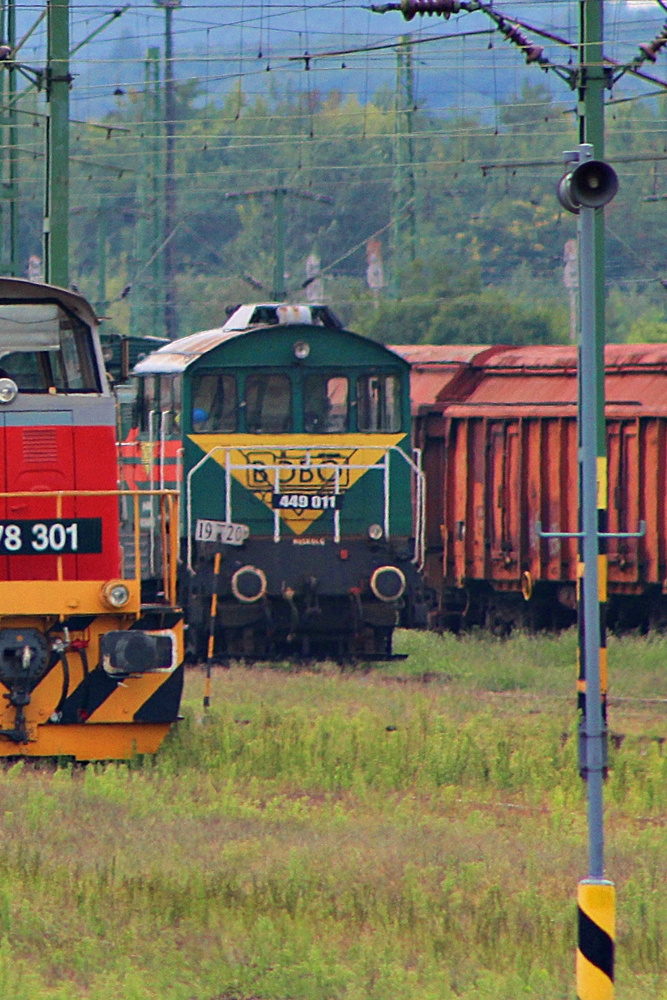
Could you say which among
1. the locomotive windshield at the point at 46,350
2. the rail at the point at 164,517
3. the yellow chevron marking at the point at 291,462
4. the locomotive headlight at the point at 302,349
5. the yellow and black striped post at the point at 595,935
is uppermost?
the locomotive headlight at the point at 302,349

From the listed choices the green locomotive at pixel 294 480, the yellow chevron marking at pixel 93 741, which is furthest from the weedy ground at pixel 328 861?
the green locomotive at pixel 294 480

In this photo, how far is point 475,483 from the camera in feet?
68.7

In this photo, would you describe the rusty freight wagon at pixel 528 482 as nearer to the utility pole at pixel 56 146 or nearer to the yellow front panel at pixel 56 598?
the utility pole at pixel 56 146

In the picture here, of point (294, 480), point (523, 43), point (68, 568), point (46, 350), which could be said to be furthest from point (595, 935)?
point (294, 480)

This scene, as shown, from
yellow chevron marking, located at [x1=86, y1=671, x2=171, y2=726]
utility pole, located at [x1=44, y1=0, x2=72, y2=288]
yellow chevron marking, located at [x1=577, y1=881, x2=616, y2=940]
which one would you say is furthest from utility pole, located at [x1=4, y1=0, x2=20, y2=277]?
yellow chevron marking, located at [x1=577, y1=881, x2=616, y2=940]

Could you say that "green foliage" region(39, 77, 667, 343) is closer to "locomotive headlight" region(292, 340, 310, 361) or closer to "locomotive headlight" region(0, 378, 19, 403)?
"locomotive headlight" region(292, 340, 310, 361)

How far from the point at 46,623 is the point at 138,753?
45.2 inches

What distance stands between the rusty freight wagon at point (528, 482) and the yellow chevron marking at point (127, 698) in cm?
914

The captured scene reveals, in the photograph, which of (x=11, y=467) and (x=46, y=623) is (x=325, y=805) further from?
(x=11, y=467)

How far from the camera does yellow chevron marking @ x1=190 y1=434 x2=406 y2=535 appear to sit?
17.6 m

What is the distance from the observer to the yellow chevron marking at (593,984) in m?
6.12

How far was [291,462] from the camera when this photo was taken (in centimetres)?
1764

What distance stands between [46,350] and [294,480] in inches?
257

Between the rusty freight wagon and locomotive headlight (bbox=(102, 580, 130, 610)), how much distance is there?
9.37 meters
